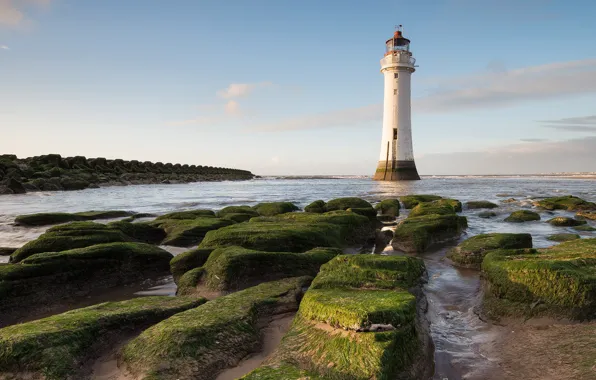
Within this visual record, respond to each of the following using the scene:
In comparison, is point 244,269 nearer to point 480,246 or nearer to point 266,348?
point 266,348

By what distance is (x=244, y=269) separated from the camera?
5.48 meters

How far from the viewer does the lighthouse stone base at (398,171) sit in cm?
4150

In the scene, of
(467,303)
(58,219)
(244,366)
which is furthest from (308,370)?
(58,219)

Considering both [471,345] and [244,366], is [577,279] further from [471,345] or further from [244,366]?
[244,366]

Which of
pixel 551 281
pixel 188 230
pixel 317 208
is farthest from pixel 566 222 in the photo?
pixel 188 230

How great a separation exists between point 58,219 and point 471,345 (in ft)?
38.4

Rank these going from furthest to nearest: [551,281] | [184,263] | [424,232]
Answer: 1. [424,232]
2. [184,263]
3. [551,281]

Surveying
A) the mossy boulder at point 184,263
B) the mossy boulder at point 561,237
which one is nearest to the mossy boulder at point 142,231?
the mossy boulder at point 184,263

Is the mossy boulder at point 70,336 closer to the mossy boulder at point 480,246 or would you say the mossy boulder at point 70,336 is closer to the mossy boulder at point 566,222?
the mossy boulder at point 480,246

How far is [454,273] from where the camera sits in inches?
251

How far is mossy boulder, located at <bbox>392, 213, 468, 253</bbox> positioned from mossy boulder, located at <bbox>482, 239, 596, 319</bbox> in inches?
117

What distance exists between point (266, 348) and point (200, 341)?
0.67 m

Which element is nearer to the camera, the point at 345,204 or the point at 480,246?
the point at 480,246

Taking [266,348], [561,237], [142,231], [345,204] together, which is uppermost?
[345,204]
